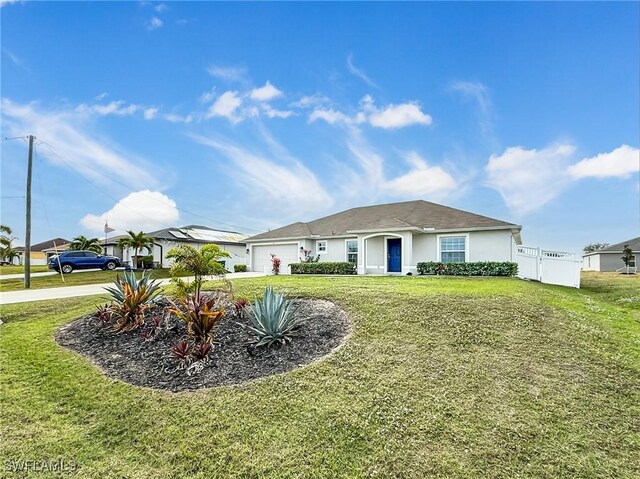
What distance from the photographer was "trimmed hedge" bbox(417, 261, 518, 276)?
17094 millimetres

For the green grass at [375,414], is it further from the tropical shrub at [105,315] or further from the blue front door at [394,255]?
the blue front door at [394,255]

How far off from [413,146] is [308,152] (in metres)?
5.04

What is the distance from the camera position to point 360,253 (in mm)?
21328

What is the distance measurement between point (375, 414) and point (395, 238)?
17.4 m

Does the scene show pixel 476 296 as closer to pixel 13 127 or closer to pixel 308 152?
pixel 308 152

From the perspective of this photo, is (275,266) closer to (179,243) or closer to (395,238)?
(395,238)

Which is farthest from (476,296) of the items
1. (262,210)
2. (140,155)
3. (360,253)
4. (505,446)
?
(262,210)

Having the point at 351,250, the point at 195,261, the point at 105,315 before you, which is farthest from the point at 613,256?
the point at 105,315

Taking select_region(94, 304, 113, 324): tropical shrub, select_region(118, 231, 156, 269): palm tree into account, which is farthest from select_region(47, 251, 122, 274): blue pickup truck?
select_region(94, 304, 113, 324): tropical shrub

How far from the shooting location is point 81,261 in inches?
1107

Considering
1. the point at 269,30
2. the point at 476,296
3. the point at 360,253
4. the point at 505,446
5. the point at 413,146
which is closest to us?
the point at 505,446

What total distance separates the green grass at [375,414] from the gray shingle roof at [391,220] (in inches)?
524

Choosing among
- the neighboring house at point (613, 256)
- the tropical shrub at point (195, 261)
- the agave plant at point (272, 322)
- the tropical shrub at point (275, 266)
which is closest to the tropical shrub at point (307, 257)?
the tropical shrub at point (275, 266)

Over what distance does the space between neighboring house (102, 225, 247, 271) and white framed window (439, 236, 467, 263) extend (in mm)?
18004
